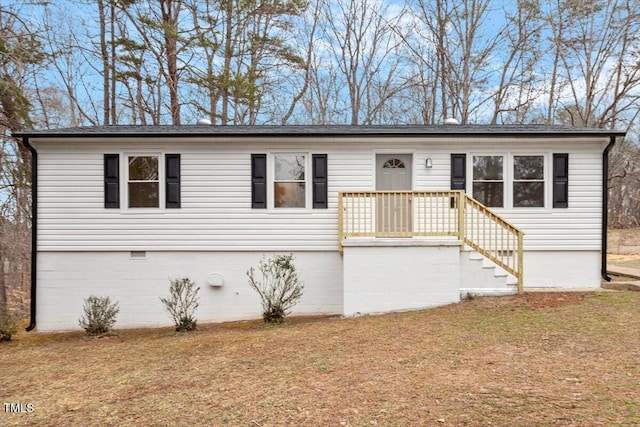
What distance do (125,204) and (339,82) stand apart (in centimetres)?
1287

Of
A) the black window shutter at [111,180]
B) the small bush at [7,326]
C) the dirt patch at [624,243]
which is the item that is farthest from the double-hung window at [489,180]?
the dirt patch at [624,243]

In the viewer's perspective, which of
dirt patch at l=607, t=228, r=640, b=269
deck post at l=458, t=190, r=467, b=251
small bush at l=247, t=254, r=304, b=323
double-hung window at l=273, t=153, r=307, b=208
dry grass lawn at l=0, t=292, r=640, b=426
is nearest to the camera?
dry grass lawn at l=0, t=292, r=640, b=426

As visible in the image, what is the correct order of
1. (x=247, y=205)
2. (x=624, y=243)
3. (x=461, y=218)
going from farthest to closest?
(x=624, y=243) → (x=247, y=205) → (x=461, y=218)

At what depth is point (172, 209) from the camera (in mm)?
7535

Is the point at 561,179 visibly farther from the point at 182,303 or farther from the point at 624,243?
the point at 624,243

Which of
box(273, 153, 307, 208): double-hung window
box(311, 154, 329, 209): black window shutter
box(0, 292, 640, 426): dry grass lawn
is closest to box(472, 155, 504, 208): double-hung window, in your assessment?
box(0, 292, 640, 426): dry grass lawn

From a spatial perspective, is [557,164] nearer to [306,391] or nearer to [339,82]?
[306,391]

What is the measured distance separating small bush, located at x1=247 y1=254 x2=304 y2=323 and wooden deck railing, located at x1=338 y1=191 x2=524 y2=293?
4.25 ft

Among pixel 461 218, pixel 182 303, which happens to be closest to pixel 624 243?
pixel 461 218

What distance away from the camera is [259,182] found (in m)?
7.50

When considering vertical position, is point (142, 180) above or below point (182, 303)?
above

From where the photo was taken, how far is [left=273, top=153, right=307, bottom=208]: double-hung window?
755 cm

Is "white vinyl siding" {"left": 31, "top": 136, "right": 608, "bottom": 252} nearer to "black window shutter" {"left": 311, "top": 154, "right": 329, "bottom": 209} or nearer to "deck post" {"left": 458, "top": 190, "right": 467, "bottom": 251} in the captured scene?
"black window shutter" {"left": 311, "top": 154, "right": 329, "bottom": 209}

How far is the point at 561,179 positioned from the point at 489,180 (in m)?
1.38
